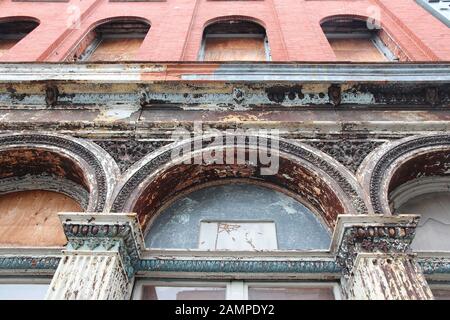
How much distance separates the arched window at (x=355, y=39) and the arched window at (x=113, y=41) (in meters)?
3.83

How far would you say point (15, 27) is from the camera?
28.2 ft

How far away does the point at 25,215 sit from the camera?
4.55 metres

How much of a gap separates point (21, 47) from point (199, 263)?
5548 millimetres

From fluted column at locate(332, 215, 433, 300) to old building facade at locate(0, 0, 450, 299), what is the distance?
1 centimetres

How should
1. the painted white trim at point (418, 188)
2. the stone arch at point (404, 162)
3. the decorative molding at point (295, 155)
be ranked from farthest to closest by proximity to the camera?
the painted white trim at point (418, 188), the stone arch at point (404, 162), the decorative molding at point (295, 155)

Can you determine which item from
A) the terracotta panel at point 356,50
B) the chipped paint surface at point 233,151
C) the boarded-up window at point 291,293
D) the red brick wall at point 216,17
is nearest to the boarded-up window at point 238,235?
the chipped paint surface at point 233,151

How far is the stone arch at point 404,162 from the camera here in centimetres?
418

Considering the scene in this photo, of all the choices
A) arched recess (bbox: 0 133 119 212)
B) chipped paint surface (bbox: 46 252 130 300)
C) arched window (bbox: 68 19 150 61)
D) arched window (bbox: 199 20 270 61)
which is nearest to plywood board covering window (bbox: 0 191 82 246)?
arched recess (bbox: 0 133 119 212)

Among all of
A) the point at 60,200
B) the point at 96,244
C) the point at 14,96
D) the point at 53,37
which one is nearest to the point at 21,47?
the point at 53,37

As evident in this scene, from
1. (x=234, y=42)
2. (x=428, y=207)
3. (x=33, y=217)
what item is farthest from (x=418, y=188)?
(x=234, y=42)

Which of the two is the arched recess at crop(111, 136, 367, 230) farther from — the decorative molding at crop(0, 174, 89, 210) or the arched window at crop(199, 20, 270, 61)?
the arched window at crop(199, 20, 270, 61)

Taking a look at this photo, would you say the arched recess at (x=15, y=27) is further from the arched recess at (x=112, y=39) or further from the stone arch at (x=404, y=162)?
the stone arch at (x=404, y=162)

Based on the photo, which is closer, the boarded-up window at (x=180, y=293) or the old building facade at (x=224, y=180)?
the old building facade at (x=224, y=180)
